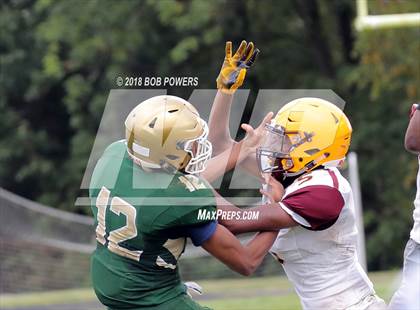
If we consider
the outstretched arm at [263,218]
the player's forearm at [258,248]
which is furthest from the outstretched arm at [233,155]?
the player's forearm at [258,248]

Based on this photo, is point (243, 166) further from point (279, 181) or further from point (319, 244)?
point (319, 244)

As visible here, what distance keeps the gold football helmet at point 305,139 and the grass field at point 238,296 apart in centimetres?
478

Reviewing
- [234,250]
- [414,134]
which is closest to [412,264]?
[414,134]

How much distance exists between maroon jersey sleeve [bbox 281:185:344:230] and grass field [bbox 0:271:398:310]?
193 inches

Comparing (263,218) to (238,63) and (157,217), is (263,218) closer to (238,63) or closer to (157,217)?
(157,217)

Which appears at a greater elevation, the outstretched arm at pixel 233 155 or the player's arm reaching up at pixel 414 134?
the player's arm reaching up at pixel 414 134

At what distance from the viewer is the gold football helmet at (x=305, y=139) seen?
434 cm

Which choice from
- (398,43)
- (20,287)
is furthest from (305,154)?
→ (398,43)

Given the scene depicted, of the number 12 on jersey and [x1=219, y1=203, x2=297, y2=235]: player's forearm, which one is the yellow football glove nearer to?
[x1=219, y1=203, x2=297, y2=235]: player's forearm

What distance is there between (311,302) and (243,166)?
0.84 metres

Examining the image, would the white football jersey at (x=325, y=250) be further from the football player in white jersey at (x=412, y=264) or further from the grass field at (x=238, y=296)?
the grass field at (x=238, y=296)

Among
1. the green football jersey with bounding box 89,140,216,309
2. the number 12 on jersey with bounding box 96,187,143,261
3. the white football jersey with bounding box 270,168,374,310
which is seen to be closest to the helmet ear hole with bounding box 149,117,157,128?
the green football jersey with bounding box 89,140,216,309

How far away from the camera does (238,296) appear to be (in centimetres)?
1096

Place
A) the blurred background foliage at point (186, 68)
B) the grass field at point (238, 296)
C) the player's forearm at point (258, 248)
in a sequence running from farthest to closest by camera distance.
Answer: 1. the blurred background foliage at point (186, 68)
2. the grass field at point (238, 296)
3. the player's forearm at point (258, 248)
